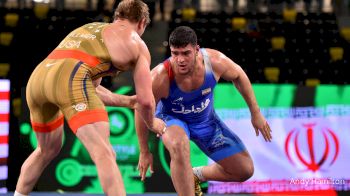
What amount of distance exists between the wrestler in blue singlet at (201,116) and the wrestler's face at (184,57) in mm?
146

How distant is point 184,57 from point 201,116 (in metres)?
0.58

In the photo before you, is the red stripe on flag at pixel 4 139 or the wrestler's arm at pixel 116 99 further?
the red stripe on flag at pixel 4 139

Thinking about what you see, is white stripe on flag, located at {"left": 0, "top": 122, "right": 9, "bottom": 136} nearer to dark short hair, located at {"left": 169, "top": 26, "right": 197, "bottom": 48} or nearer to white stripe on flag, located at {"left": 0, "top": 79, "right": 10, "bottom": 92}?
white stripe on flag, located at {"left": 0, "top": 79, "right": 10, "bottom": 92}

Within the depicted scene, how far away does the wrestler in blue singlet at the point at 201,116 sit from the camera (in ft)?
16.0

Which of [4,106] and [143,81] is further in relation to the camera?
[4,106]

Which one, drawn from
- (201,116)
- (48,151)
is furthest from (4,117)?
Result: (48,151)

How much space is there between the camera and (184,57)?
466 centimetres

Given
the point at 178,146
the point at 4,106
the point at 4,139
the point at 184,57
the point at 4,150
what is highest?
the point at 184,57

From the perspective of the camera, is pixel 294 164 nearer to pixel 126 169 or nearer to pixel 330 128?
pixel 330 128

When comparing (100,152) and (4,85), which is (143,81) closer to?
(100,152)

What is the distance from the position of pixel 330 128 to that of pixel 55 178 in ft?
9.32

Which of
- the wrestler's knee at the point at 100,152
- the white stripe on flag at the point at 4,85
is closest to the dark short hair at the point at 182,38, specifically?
the wrestler's knee at the point at 100,152

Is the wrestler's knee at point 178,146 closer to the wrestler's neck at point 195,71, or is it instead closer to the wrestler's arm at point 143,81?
the wrestler's neck at point 195,71

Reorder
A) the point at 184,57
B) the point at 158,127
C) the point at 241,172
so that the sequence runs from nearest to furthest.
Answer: the point at 158,127, the point at 184,57, the point at 241,172
